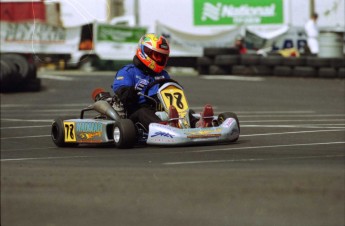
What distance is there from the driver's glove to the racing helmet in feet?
0.54

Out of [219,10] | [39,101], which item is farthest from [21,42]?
[39,101]

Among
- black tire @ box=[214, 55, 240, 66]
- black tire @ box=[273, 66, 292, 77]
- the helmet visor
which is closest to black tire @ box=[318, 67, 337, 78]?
black tire @ box=[273, 66, 292, 77]

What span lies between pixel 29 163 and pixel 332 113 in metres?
6.62

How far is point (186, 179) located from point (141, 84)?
9.71 feet

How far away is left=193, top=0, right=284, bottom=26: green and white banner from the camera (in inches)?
1098

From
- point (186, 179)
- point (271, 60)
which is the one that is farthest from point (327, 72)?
point (186, 179)

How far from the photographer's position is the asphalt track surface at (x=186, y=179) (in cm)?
583

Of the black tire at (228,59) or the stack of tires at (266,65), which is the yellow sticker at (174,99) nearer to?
the stack of tires at (266,65)

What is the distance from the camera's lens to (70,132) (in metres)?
10.2

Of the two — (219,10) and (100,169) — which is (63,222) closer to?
(100,169)

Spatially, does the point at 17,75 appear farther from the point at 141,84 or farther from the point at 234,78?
the point at 141,84

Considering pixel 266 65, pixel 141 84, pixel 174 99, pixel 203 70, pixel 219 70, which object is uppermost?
pixel 141 84

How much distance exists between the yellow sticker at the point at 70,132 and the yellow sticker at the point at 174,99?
959mm

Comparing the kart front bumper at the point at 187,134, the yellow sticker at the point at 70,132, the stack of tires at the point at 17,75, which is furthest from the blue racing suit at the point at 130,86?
the stack of tires at the point at 17,75
